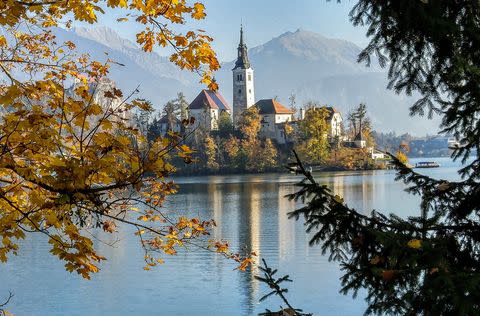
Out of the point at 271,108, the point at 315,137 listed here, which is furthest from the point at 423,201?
the point at 271,108

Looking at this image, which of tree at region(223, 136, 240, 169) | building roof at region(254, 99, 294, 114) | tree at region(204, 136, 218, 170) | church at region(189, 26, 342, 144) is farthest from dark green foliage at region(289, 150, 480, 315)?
building roof at region(254, 99, 294, 114)

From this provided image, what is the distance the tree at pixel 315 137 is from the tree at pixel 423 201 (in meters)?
64.4

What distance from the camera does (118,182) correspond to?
130 inches

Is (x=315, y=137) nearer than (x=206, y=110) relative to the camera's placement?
Yes

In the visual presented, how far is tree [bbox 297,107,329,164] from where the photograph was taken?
68.9 metres

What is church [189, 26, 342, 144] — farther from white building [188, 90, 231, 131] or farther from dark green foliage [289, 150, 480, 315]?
dark green foliage [289, 150, 480, 315]

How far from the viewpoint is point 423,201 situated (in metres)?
3.87

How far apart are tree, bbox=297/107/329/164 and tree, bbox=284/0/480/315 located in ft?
211

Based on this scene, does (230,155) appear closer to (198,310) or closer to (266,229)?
(266,229)

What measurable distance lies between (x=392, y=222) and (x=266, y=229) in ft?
71.0

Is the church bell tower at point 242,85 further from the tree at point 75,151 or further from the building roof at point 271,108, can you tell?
the tree at point 75,151

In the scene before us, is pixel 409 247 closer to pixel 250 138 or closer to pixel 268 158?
pixel 268 158

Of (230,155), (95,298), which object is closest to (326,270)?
(95,298)

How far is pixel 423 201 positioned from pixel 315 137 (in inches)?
2615
